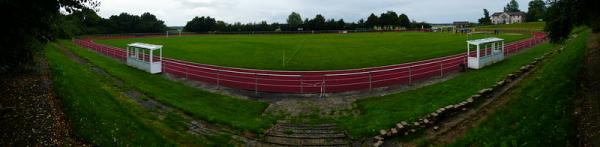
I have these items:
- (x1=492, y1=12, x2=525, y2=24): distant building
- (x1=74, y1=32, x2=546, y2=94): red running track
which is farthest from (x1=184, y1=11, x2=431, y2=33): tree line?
(x1=74, y1=32, x2=546, y2=94): red running track

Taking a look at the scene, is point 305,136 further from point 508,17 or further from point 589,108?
point 508,17

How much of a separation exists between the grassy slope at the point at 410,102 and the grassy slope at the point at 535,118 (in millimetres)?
2486

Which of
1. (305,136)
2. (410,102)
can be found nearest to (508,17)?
(410,102)

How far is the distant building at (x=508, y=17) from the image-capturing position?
522ft

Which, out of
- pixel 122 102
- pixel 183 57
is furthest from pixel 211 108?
pixel 183 57

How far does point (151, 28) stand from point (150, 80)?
97242 millimetres

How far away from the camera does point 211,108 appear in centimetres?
1852

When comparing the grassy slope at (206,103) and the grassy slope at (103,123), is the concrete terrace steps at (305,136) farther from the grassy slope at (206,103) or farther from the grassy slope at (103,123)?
the grassy slope at (103,123)

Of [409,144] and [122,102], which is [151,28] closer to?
[122,102]

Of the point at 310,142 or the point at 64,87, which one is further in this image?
the point at 64,87

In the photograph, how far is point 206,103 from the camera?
19.7m

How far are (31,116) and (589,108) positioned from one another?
1376 centimetres

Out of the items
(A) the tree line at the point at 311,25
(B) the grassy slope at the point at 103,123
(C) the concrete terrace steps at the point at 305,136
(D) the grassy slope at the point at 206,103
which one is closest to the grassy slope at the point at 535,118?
(C) the concrete terrace steps at the point at 305,136

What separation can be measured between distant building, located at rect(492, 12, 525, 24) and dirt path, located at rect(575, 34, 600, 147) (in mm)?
157934
